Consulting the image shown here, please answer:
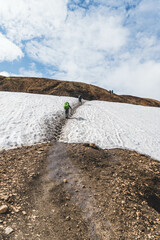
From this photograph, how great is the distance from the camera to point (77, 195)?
207 inches

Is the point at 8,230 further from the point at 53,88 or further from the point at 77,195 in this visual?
the point at 53,88

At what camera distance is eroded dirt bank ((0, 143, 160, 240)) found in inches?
155

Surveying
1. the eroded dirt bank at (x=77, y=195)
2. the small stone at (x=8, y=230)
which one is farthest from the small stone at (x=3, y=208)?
the small stone at (x=8, y=230)

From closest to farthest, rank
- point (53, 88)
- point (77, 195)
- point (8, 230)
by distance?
point (8, 230)
point (77, 195)
point (53, 88)

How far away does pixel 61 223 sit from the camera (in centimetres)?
411

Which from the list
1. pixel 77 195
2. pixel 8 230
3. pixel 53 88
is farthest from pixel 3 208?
pixel 53 88

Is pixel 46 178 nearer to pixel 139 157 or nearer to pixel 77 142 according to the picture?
pixel 77 142

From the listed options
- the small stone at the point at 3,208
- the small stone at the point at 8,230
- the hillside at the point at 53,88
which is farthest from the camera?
the hillside at the point at 53,88

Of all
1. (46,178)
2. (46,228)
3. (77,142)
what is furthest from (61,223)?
(77,142)

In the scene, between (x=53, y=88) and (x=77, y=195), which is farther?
(x=53, y=88)

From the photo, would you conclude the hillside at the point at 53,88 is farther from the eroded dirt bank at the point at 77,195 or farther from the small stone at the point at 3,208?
the small stone at the point at 3,208

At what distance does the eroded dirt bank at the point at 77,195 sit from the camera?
3.95 m

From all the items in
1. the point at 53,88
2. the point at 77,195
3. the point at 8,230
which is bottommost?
the point at 77,195

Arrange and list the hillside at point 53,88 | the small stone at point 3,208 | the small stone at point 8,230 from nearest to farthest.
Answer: the small stone at point 8,230
the small stone at point 3,208
the hillside at point 53,88
